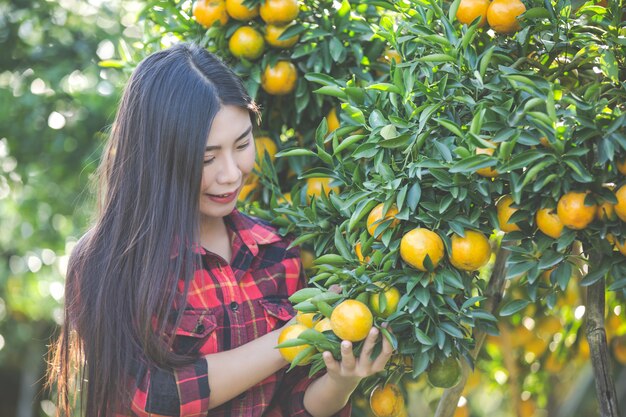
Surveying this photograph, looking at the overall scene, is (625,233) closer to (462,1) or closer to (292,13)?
(462,1)

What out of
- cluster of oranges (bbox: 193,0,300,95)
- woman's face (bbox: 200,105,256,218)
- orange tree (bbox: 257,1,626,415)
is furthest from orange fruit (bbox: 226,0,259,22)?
orange tree (bbox: 257,1,626,415)

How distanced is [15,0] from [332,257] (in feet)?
7.89

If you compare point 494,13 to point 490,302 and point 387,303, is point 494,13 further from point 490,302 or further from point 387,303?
point 490,302

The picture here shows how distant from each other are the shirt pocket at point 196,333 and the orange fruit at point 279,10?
Result: 2.26ft

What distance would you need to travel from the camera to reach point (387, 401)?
1.80 meters

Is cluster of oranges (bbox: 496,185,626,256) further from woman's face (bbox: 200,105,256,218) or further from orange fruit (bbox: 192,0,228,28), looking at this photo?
orange fruit (bbox: 192,0,228,28)

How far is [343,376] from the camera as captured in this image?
5.36 ft

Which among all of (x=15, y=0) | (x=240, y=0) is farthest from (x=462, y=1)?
(x=15, y=0)

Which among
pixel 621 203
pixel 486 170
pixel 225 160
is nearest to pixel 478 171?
pixel 486 170

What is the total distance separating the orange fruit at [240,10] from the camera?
6.43ft

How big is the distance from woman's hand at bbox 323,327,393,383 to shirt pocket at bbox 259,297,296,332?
297mm

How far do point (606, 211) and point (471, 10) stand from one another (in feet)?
1.57

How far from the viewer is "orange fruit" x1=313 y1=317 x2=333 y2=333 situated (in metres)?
1.57

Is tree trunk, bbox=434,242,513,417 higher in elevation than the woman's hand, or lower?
lower
